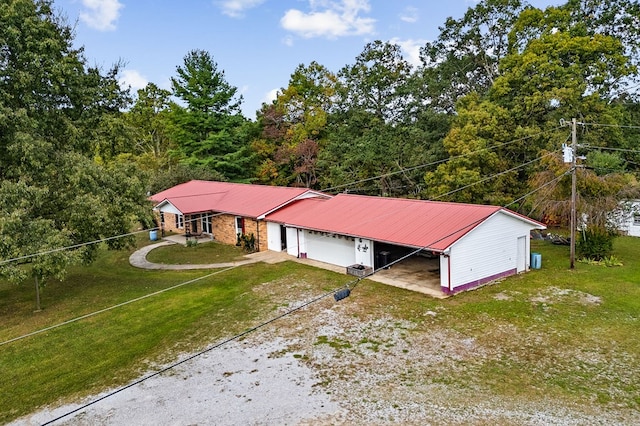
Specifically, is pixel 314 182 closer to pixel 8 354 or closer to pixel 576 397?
pixel 8 354

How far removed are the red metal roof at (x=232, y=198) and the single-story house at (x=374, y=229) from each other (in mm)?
68

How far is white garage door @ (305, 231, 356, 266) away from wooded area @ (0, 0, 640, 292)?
324 inches

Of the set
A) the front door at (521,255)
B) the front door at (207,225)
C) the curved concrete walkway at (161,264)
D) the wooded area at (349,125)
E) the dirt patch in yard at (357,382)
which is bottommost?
the dirt patch in yard at (357,382)

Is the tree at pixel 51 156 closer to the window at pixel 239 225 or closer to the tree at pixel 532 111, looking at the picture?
the window at pixel 239 225

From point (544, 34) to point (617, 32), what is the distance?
6533 millimetres

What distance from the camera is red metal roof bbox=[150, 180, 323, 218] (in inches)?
1002

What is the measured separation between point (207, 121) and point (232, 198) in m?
15.2

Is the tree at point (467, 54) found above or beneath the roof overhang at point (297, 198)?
above

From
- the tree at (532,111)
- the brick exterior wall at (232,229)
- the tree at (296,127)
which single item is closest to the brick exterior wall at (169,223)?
Result: the brick exterior wall at (232,229)

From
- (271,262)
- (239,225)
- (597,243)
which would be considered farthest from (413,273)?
(239,225)

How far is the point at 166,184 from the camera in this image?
36969 mm

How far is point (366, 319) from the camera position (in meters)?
13.8

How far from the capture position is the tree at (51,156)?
14.0 meters

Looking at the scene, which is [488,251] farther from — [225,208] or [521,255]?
[225,208]
